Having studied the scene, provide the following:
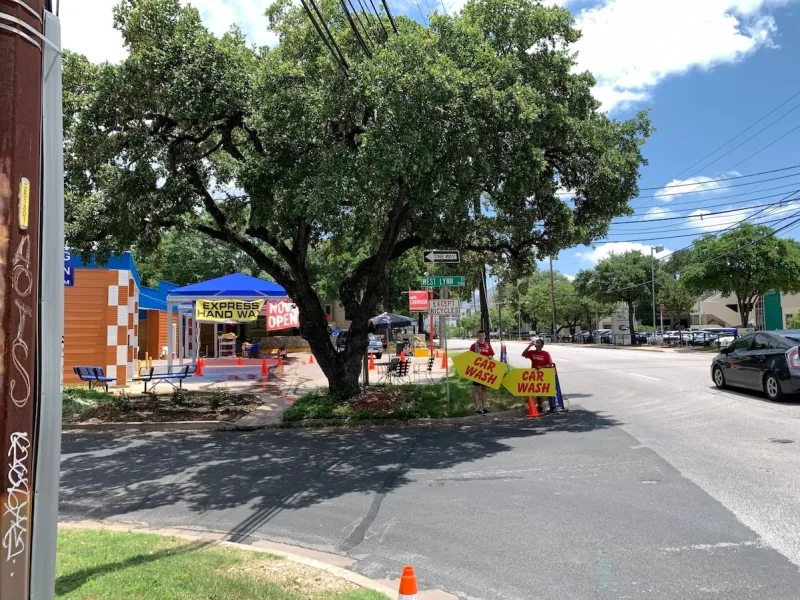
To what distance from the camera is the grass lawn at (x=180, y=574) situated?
158 inches

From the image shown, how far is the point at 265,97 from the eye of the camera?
10344mm

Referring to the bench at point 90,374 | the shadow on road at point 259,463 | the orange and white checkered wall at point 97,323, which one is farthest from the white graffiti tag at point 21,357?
the orange and white checkered wall at point 97,323

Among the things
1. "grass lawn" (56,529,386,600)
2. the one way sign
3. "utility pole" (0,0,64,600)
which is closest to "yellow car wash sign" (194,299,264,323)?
the one way sign

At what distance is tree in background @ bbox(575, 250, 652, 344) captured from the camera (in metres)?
57.5

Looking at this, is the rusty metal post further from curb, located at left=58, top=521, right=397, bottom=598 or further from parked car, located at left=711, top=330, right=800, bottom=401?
parked car, located at left=711, top=330, right=800, bottom=401

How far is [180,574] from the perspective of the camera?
4332mm

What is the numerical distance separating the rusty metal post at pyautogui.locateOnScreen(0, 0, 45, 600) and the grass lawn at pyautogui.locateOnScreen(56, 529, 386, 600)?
6.15 ft

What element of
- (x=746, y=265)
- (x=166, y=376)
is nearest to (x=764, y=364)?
(x=166, y=376)

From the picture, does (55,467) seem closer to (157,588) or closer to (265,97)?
(157,588)

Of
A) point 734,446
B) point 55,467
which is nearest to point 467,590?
point 55,467

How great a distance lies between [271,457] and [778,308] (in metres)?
56.6

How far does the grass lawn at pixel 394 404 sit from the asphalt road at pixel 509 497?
987 mm

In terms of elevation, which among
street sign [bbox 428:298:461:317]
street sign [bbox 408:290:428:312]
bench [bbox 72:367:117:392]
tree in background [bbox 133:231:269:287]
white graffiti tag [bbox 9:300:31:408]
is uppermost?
tree in background [bbox 133:231:269:287]

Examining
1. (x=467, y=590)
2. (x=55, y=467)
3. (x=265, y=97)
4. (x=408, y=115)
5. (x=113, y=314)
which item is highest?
(x=265, y=97)
